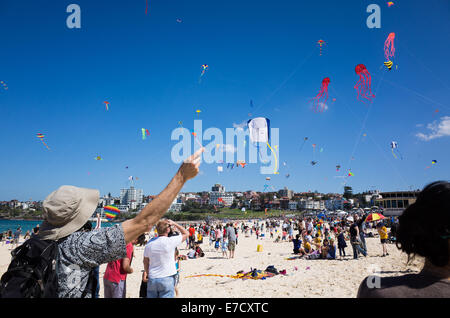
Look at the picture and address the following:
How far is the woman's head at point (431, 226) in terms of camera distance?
100cm

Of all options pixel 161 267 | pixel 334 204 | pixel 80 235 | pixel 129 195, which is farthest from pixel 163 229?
pixel 129 195

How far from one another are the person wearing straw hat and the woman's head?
1.03 meters

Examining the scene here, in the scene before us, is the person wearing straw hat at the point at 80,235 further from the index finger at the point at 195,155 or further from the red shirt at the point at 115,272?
the red shirt at the point at 115,272

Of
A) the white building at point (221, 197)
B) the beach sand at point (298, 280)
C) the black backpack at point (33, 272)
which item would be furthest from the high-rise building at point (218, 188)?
the black backpack at point (33, 272)

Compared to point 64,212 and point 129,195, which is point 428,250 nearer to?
point 64,212

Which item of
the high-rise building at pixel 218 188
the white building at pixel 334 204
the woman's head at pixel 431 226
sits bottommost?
the white building at pixel 334 204

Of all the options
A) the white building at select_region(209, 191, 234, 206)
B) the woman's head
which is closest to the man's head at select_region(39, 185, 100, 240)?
the woman's head

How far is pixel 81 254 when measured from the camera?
119 centimetres

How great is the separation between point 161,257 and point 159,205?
7.99 ft

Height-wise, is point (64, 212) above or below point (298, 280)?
above

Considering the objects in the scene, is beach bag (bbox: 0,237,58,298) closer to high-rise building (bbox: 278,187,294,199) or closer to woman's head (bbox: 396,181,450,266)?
woman's head (bbox: 396,181,450,266)

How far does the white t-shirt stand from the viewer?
3233 mm

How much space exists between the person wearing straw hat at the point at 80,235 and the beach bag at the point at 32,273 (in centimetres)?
5
